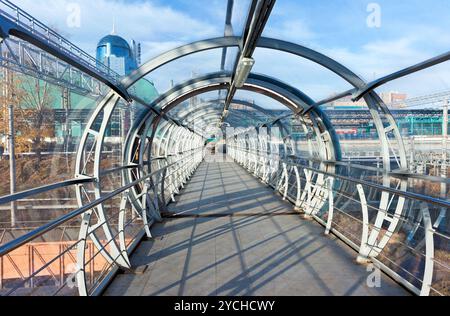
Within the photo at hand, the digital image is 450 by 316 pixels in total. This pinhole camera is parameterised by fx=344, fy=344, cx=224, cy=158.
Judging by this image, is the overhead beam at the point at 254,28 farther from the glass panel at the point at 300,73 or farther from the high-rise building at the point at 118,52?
the high-rise building at the point at 118,52

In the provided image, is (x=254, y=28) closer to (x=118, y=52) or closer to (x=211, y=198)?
(x=118, y=52)

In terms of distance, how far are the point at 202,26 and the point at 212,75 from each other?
1671 millimetres

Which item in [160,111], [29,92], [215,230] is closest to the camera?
[215,230]

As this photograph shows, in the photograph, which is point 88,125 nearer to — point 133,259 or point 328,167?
point 133,259

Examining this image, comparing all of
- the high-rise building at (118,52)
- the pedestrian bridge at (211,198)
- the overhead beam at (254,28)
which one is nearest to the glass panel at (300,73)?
the pedestrian bridge at (211,198)

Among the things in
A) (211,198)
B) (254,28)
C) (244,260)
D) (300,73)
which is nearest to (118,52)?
(254,28)

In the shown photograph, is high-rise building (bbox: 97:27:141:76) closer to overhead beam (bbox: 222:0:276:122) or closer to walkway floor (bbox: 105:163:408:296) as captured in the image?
overhead beam (bbox: 222:0:276:122)

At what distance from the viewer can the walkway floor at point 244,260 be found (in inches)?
95.4

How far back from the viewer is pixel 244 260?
301 centimetres

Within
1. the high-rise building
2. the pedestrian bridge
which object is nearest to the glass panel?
the pedestrian bridge

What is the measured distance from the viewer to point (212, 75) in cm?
517

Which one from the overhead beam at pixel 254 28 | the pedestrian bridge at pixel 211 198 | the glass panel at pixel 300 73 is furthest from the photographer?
the glass panel at pixel 300 73

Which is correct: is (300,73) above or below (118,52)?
below
